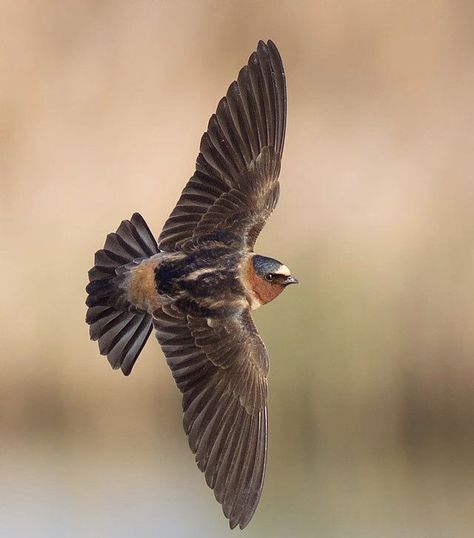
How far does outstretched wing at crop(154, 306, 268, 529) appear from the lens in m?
1.77

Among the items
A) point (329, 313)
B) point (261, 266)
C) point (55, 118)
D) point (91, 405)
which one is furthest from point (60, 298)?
point (261, 266)

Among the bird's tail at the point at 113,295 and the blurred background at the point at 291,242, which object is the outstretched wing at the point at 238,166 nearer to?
the bird's tail at the point at 113,295

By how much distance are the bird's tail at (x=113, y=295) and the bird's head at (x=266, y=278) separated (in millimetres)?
230

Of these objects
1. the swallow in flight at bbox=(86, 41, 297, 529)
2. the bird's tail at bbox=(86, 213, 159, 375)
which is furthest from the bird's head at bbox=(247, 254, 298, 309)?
the bird's tail at bbox=(86, 213, 159, 375)

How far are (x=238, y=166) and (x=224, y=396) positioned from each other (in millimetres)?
357

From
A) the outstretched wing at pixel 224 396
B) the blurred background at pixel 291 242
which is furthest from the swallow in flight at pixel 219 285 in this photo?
the blurred background at pixel 291 242

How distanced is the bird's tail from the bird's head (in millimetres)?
230

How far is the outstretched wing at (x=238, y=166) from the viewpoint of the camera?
6.24 ft

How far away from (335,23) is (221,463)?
84.5 inches

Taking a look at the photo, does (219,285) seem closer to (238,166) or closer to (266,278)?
(266,278)

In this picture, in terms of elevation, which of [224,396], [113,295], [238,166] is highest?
[238,166]

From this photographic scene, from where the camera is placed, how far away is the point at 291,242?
11.3 ft

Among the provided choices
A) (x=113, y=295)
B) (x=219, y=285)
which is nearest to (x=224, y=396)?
(x=219, y=285)

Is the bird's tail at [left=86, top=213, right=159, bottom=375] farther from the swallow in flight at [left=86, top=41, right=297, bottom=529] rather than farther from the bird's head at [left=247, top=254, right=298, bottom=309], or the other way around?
the bird's head at [left=247, top=254, right=298, bottom=309]
